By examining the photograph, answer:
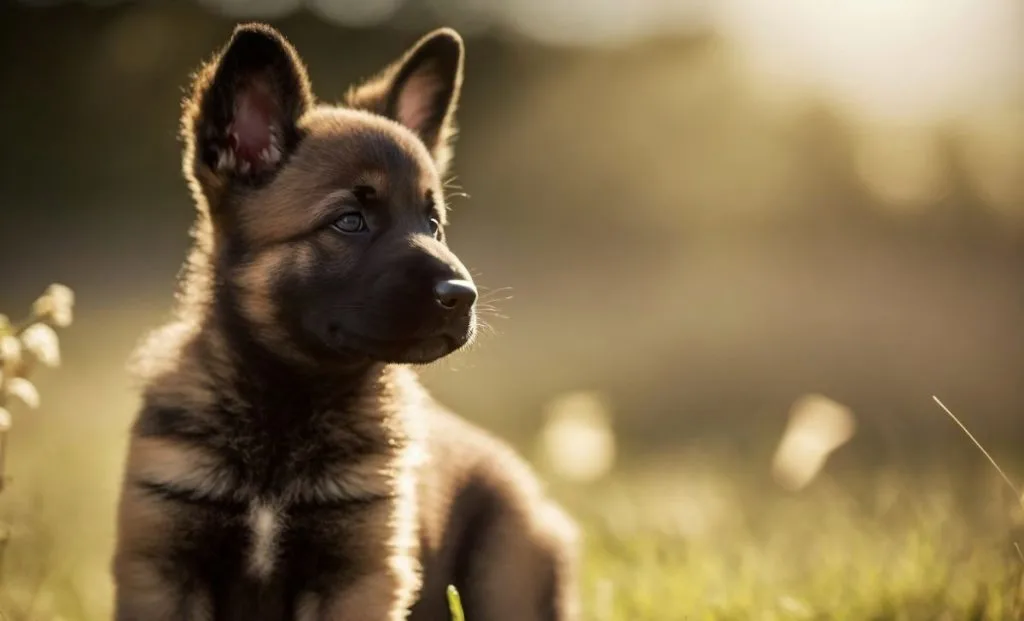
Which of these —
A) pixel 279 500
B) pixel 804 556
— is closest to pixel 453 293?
pixel 279 500

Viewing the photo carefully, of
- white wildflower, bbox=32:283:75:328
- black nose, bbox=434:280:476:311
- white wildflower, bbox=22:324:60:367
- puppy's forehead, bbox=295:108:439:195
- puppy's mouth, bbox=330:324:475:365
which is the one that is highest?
puppy's forehead, bbox=295:108:439:195

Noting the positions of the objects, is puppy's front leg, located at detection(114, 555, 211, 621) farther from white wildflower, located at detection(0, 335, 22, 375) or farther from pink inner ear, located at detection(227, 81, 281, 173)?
pink inner ear, located at detection(227, 81, 281, 173)

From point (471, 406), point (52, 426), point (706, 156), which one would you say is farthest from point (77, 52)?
point (706, 156)

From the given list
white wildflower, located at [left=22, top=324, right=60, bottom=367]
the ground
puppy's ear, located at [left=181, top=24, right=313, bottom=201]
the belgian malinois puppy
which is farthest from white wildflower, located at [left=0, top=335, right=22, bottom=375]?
puppy's ear, located at [left=181, top=24, right=313, bottom=201]

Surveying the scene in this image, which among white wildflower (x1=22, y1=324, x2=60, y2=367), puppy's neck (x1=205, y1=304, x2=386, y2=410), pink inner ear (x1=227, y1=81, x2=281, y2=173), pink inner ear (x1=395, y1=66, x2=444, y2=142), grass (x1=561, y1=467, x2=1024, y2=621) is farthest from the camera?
pink inner ear (x1=395, y1=66, x2=444, y2=142)

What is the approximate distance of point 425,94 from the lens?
4402 millimetres

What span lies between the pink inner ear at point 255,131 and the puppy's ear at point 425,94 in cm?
60

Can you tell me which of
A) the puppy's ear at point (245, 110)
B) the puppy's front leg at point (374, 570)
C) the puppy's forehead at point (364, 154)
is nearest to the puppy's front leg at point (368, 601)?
the puppy's front leg at point (374, 570)

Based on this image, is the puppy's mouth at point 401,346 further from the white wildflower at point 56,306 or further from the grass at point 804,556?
the grass at point 804,556

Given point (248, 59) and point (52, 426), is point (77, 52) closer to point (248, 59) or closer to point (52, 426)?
point (52, 426)

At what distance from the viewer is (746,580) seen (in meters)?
4.70

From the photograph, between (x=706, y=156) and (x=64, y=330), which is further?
(x=706, y=156)

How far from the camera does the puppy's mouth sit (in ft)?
11.1

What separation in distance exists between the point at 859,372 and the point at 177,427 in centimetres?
702
